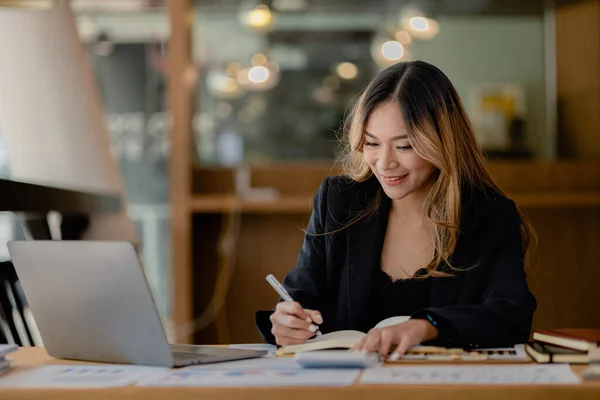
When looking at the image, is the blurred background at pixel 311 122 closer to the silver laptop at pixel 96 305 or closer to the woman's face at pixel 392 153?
the woman's face at pixel 392 153

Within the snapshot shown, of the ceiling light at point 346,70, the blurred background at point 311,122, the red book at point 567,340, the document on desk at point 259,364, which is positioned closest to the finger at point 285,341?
the document on desk at point 259,364

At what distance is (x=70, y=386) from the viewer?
1144 mm

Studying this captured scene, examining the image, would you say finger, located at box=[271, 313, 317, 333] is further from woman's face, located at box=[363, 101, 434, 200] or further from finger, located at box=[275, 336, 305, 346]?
woman's face, located at box=[363, 101, 434, 200]

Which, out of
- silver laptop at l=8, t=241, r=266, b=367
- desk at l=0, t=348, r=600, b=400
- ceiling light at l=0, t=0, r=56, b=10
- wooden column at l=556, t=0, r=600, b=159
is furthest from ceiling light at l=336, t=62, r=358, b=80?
desk at l=0, t=348, r=600, b=400

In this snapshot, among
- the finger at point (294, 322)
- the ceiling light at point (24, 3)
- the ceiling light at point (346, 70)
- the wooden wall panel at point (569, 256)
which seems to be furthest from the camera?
the ceiling light at point (346, 70)

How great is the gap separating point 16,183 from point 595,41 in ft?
11.4

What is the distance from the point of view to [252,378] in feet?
3.82

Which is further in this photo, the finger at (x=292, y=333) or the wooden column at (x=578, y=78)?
the wooden column at (x=578, y=78)

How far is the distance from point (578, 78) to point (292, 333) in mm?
3660

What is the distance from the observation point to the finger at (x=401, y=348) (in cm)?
130

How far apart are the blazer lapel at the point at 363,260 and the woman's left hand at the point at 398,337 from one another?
353mm

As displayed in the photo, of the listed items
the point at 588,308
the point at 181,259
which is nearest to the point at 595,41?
the point at 588,308

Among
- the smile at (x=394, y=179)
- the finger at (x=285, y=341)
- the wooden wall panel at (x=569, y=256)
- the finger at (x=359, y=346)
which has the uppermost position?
the smile at (x=394, y=179)

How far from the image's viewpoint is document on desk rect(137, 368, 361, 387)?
1.12 meters
